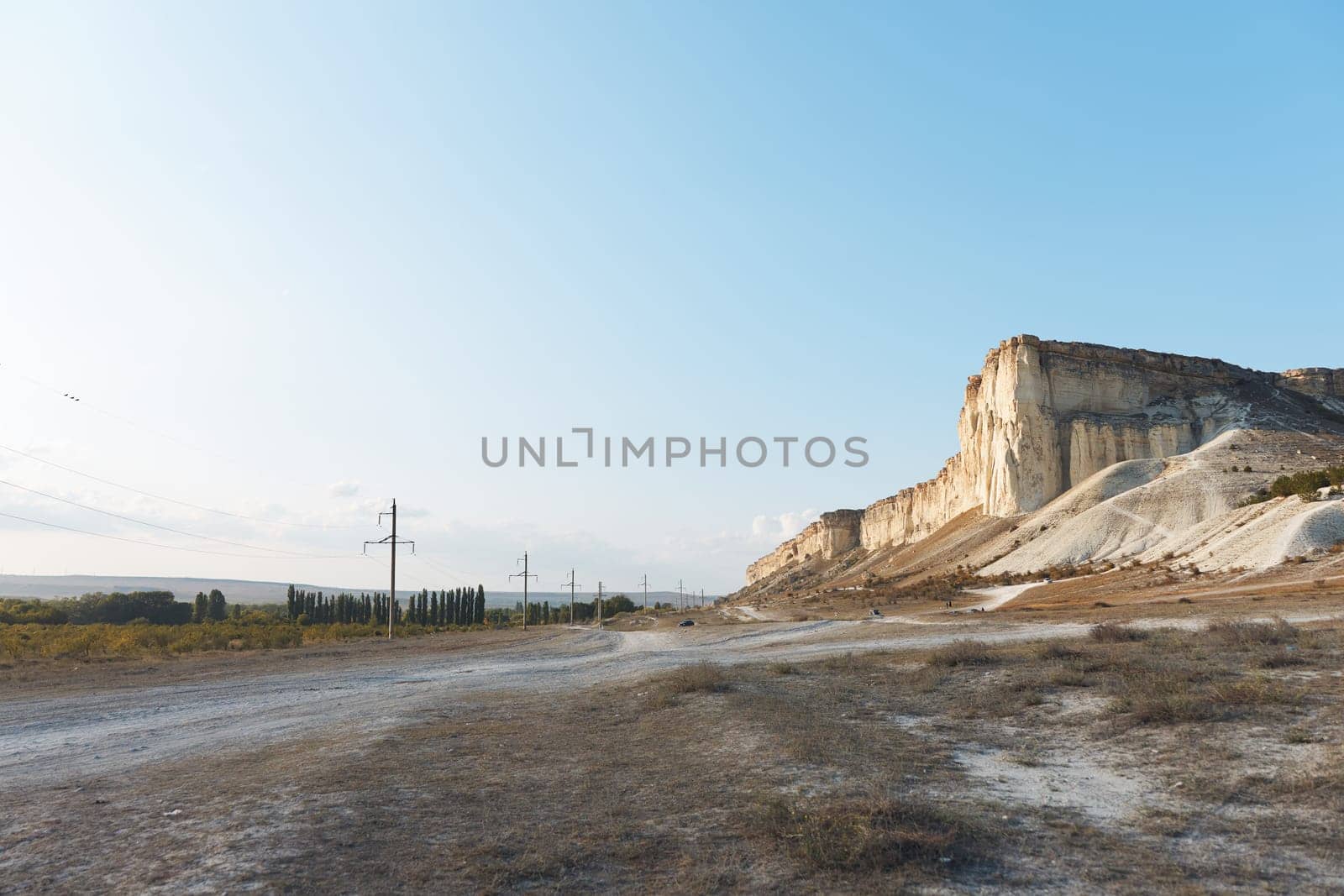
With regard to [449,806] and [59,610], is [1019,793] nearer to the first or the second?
[449,806]

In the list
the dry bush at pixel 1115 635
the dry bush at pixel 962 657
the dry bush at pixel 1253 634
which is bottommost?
the dry bush at pixel 962 657

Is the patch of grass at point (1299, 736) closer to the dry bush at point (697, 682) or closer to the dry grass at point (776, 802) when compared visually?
the dry grass at point (776, 802)

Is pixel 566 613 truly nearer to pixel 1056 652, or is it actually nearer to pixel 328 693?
pixel 328 693

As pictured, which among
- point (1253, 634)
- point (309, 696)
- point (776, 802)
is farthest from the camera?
point (309, 696)

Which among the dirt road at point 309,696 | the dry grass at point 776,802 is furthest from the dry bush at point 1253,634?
the dirt road at point 309,696

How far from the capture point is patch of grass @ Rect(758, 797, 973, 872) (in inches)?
213

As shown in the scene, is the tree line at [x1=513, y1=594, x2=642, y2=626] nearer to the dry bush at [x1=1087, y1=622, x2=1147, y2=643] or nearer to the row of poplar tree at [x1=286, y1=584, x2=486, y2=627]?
the row of poplar tree at [x1=286, y1=584, x2=486, y2=627]

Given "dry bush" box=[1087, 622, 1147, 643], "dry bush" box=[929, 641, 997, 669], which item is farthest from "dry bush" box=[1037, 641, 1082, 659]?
"dry bush" box=[1087, 622, 1147, 643]

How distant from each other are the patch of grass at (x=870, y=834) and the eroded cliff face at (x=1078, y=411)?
79.0 m

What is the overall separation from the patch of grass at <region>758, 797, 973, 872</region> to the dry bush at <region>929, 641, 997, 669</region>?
952 cm

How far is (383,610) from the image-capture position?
268ft

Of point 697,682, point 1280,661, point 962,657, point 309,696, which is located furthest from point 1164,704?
point 309,696

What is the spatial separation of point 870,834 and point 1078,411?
8738 cm

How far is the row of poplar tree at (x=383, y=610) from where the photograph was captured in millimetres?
77375
